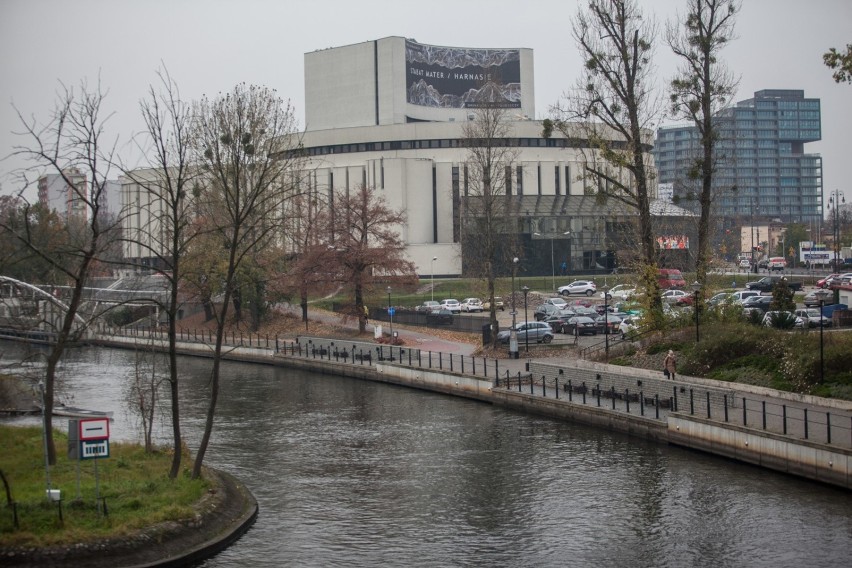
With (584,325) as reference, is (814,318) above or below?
above

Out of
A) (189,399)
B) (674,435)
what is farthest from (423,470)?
(189,399)

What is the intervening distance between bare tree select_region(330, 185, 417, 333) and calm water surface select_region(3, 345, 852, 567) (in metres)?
25.8

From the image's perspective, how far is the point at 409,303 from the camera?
84.0 meters

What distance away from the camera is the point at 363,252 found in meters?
64.6

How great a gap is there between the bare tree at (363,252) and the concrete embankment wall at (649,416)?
11.5 metres

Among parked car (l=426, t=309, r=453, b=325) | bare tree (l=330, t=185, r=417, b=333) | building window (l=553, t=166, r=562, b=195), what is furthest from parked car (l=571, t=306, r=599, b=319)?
building window (l=553, t=166, r=562, b=195)

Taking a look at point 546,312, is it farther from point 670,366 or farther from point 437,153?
point 437,153

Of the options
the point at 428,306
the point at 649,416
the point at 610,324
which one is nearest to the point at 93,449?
the point at 649,416

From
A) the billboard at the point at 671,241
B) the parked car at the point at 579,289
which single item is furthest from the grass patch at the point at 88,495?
the parked car at the point at 579,289

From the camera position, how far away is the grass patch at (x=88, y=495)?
18.8 meters

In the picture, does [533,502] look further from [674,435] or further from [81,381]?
[81,381]

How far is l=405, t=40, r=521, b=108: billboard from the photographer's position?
128375mm

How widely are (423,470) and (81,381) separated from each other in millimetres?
28580

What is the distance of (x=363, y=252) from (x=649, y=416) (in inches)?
1376
